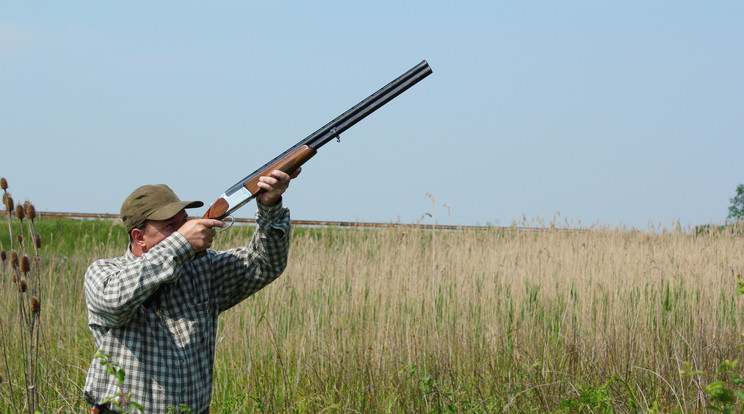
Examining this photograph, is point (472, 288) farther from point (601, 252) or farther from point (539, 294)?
point (601, 252)

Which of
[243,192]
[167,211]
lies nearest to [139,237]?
[167,211]

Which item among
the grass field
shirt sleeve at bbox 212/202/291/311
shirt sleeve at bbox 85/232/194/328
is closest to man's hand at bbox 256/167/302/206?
shirt sleeve at bbox 212/202/291/311

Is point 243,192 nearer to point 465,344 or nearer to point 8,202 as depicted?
point 8,202

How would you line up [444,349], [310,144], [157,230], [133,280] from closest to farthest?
[133,280], [157,230], [310,144], [444,349]

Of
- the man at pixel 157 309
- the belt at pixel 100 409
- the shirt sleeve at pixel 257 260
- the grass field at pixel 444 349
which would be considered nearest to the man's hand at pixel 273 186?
the shirt sleeve at pixel 257 260

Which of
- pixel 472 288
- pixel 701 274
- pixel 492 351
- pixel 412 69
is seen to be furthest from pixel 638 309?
pixel 412 69

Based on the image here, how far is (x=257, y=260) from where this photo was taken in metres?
3.03

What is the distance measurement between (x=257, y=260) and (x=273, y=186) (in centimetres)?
36

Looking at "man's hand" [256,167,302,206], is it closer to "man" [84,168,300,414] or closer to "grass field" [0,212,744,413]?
"man" [84,168,300,414]

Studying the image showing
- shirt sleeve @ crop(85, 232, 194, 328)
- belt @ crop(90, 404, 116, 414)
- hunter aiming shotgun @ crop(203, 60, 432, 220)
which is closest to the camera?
shirt sleeve @ crop(85, 232, 194, 328)

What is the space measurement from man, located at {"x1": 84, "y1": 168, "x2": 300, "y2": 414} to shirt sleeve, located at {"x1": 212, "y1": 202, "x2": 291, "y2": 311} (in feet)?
0.26

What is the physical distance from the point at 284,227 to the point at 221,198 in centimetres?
37

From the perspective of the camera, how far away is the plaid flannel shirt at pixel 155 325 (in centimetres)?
253

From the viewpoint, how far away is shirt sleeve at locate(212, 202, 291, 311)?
116 inches
